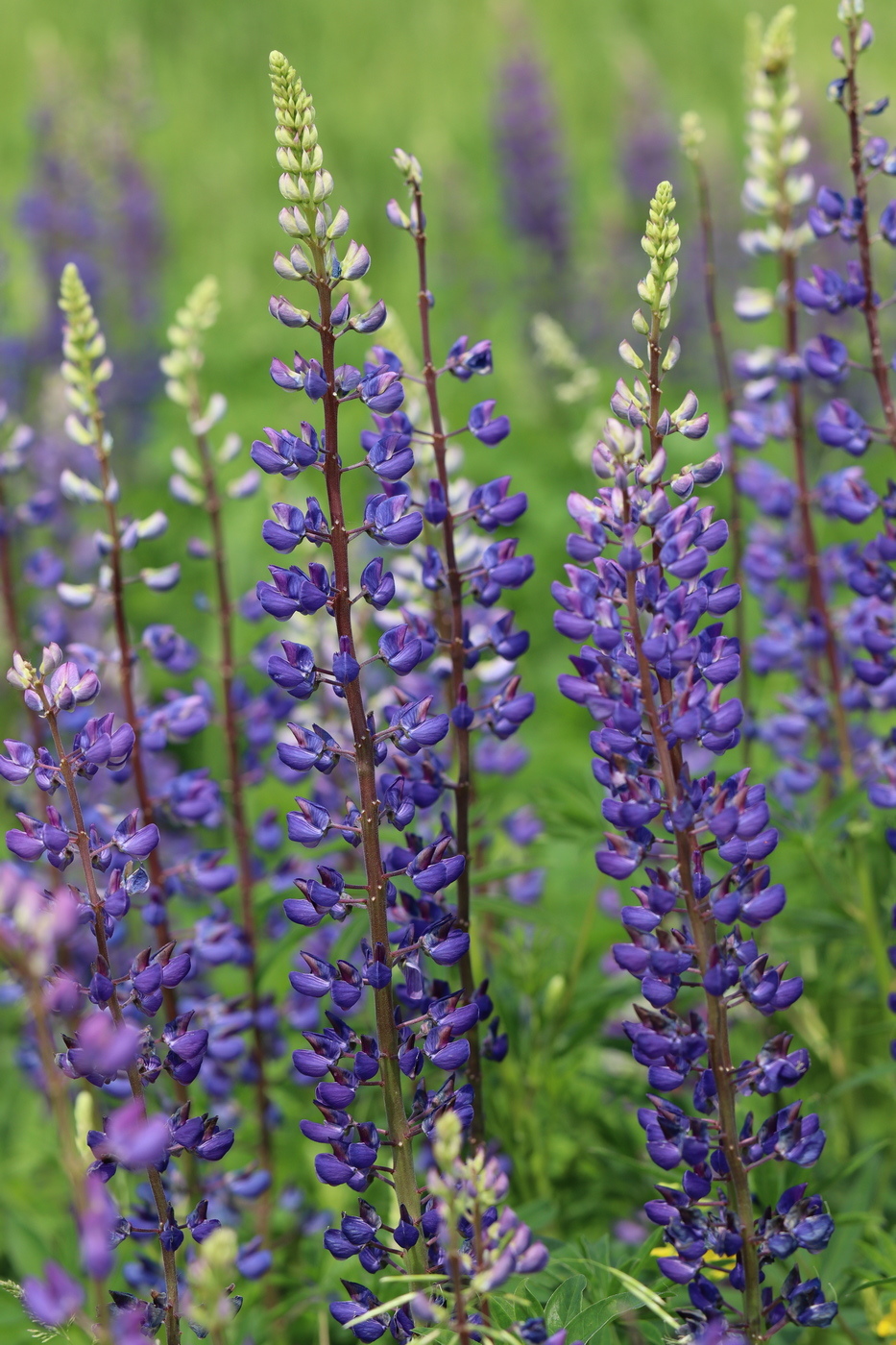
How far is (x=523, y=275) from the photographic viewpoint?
823cm

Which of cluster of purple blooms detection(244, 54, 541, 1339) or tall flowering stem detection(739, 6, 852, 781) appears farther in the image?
tall flowering stem detection(739, 6, 852, 781)

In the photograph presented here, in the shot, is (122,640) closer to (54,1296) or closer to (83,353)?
(83,353)

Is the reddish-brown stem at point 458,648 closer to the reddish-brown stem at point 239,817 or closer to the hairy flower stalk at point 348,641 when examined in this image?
the hairy flower stalk at point 348,641

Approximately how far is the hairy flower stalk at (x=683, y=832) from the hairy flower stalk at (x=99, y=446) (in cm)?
85

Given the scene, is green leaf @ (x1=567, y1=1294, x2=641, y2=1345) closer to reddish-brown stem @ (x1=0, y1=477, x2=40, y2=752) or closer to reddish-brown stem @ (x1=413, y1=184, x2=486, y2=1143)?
reddish-brown stem @ (x1=413, y1=184, x2=486, y2=1143)

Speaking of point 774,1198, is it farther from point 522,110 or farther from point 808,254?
point 522,110

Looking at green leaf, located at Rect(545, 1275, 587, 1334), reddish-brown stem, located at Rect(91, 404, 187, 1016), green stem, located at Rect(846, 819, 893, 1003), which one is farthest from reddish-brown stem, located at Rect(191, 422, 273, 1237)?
green stem, located at Rect(846, 819, 893, 1003)

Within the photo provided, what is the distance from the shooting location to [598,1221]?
9.43 ft

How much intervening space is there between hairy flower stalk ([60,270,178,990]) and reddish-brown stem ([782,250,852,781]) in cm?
135

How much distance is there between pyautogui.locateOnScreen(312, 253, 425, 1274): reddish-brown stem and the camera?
71.7 inches

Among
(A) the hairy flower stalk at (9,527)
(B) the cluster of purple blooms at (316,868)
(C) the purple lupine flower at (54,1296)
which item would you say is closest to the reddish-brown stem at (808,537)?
(B) the cluster of purple blooms at (316,868)

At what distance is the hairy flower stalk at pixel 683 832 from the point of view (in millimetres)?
1748

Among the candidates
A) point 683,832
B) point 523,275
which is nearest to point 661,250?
point 683,832

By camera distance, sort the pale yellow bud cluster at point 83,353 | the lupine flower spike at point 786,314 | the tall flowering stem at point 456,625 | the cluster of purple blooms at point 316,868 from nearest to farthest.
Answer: the cluster of purple blooms at point 316,868, the tall flowering stem at point 456,625, the pale yellow bud cluster at point 83,353, the lupine flower spike at point 786,314
